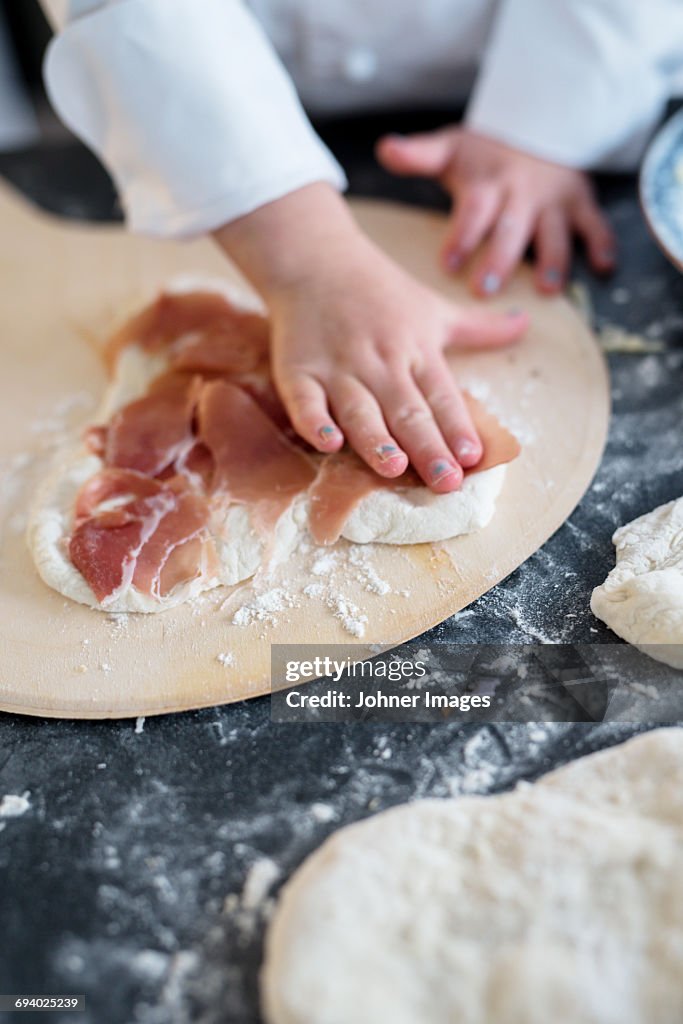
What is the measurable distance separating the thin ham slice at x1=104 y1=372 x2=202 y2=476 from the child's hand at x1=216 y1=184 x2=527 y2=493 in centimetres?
11

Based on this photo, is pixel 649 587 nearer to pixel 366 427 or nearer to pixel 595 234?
pixel 366 427

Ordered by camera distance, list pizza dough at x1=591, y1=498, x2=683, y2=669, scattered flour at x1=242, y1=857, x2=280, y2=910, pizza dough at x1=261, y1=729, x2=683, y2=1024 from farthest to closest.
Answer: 1. pizza dough at x1=591, y1=498, x2=683, y2=669
2. scattered flour at x1=242, y1=857, x2=280, y2=910
3. pizza dough at x1=261, y1=729, x2=683, y2=1024

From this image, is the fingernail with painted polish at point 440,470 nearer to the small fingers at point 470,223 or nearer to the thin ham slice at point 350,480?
the thin ham slice at point 350,480

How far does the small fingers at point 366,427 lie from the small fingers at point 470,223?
1.24 ft

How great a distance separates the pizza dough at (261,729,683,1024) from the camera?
1.86 feet

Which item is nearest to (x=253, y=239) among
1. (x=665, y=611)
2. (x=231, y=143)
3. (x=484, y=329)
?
(x=231, y=143)

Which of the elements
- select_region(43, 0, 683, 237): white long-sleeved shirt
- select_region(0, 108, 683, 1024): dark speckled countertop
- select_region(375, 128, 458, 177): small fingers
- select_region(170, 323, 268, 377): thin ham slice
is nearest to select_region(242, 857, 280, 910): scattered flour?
select_region(0, 108, 683, 1024): dark speckled countertop

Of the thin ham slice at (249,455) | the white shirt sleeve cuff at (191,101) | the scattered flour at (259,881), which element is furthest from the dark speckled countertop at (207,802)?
the white shirt sleeve cuff at (191,101)

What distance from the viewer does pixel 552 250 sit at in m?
1.24

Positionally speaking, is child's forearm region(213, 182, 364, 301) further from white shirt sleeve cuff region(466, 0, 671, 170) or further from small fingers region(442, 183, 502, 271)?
white shirt sleeve cuff region(466, 0, 671, 170)

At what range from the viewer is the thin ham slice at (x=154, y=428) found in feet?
3.18

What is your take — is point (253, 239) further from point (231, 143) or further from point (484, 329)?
point (484, 329)

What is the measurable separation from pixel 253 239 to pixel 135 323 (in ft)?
0.62

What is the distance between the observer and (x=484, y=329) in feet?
3.58
